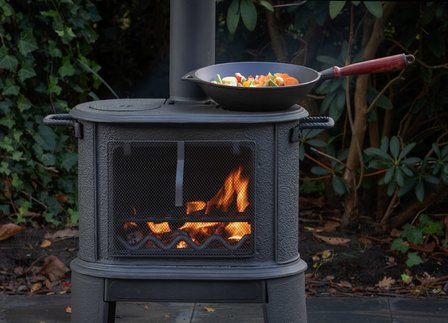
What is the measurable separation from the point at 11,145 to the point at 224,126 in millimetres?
1952

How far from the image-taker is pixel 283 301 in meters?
3.58

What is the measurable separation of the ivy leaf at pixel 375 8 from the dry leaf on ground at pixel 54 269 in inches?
74.2

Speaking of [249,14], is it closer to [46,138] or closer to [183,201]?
[46,138]

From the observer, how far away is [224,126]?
3.46 metres

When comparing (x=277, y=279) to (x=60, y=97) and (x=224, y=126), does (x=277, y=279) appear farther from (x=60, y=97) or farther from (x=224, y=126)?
(x=60, y=97)

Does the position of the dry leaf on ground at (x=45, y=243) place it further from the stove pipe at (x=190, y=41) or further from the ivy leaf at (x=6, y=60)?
the stove pipe at (x=190, y=41)

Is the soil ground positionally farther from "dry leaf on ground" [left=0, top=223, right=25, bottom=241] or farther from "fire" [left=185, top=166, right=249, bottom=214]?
"fire" [left=185, top=166, right=249, bottom=214]

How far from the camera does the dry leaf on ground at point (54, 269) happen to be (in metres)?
4.75

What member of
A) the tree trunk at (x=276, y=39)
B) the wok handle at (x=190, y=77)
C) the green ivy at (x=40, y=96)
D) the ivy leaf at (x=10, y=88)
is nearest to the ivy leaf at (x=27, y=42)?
the green ivy at (x=40, y=96)

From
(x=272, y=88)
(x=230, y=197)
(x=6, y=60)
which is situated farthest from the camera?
(x=6, y=60)

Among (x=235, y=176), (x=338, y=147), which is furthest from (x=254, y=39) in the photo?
(x=235, y=176)

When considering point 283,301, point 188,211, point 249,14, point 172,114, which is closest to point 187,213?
point 188,211

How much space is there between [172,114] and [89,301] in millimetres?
748

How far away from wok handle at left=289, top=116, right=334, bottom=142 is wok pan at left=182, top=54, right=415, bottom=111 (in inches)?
3.5
